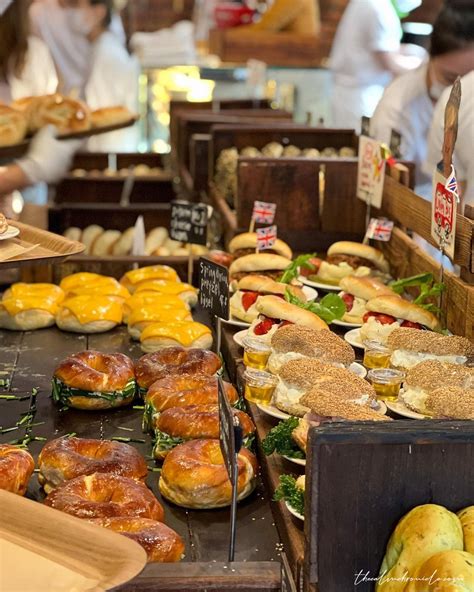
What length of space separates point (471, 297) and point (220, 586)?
5.02 feet

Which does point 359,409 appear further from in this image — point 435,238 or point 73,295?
point 73,295

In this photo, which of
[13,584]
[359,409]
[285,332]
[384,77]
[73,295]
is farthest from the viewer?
[384,77]

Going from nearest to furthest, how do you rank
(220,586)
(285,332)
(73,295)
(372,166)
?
(220,586)
(285,332)
(73,295)
(372,166)

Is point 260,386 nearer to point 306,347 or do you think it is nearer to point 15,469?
point 306,347

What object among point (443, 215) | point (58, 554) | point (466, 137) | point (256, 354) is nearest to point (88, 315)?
point (256, 354)

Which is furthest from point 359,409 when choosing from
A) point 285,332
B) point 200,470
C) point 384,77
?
point 384,77

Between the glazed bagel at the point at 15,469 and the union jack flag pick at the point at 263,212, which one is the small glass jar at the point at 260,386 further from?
the union jack flag pick at the point at 263,212

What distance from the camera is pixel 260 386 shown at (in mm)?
2588

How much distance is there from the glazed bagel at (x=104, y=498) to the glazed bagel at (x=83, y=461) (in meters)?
0.09

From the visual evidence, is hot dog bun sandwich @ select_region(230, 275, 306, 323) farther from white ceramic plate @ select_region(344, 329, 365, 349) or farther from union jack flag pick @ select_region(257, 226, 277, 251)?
union jack flag pick @ select_region(257, 226, 277, 251)

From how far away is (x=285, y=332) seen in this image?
9.02 feet

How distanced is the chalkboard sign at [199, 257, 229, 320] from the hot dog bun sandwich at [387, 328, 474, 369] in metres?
0.48

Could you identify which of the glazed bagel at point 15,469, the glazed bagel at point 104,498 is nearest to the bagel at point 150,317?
the glazed bagel at point 15,469

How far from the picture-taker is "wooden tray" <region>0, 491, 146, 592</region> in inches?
57.5
